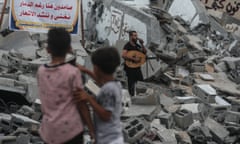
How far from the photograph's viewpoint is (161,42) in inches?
514

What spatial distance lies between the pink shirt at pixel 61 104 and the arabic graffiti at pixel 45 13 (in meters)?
6.69

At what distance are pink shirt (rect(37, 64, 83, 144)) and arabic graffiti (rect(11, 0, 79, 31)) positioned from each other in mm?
6694

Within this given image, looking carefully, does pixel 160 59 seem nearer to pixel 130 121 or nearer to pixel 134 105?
pixel 134 105

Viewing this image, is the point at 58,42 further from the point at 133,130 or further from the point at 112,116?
the point at 133,130

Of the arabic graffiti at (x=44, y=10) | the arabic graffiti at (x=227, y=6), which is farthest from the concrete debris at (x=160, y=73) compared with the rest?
the arabic graffiti at (x=44, y=10)

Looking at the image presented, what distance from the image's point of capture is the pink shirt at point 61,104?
11.2 feet

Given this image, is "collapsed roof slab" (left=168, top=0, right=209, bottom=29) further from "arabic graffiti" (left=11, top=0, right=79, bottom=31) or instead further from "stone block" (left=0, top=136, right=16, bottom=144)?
"stone block" (left=0, top=136, right=16, bottom=144)

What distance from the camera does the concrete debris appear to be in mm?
7402

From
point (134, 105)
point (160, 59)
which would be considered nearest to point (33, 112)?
point (134, 105)

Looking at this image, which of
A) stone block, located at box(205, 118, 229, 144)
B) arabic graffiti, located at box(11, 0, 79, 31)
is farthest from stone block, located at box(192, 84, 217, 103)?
arabic graffiti, located at box(11, 0, 79, 31)

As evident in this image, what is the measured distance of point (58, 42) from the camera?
11.2ft

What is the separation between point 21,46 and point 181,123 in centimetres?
455

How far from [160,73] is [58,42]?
8.11m

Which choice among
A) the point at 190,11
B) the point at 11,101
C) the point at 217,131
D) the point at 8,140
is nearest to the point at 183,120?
the point at 217,131
